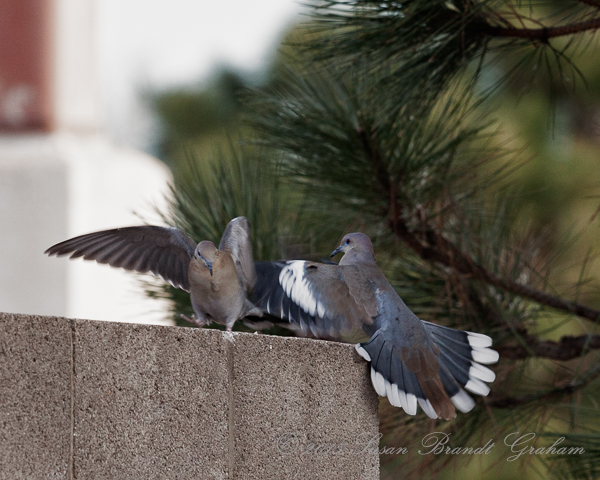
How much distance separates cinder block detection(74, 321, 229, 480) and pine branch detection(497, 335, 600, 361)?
1146 millimetres

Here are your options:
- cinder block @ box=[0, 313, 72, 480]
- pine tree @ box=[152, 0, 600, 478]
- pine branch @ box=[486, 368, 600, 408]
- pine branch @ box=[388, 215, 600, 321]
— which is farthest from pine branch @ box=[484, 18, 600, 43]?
cinder block @ box=[0, 313, 72, 480]

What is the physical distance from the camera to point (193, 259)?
6.54 ft

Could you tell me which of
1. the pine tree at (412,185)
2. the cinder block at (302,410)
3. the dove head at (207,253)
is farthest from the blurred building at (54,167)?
the cinder block at (302,410)

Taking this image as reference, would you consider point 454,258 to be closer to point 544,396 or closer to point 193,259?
point 544,396

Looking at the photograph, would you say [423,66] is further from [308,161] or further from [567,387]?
[567,387]

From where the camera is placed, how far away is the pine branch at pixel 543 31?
2.01 metres

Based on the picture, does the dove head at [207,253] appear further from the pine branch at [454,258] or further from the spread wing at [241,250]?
the pine branch at [454,258]

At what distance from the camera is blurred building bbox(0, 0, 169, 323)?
4445 millimetres

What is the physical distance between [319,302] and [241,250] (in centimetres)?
37

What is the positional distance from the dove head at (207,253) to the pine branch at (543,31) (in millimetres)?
1036

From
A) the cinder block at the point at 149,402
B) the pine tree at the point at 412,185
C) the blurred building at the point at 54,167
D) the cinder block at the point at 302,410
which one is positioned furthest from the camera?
the blurred building at the point at 54,167

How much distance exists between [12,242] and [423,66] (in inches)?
122

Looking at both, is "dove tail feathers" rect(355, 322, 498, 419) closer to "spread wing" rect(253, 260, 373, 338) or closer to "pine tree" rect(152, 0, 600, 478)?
"spread wing" rect(253, 260, 373, 338)

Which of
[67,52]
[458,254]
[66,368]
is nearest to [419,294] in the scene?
[458,254]
